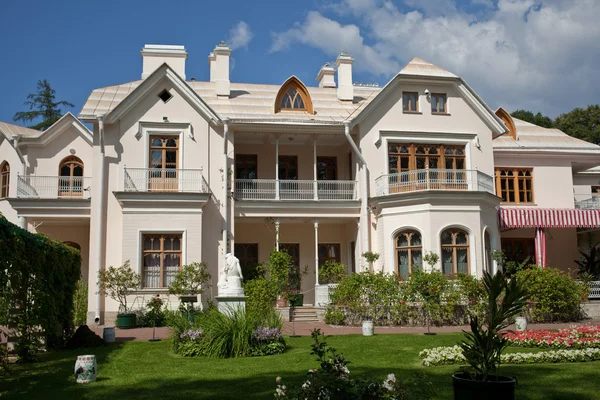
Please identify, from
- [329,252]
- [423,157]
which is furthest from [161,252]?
[423,157]

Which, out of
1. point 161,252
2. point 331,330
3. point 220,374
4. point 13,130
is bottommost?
point 220,374

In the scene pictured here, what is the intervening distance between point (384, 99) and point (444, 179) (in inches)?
163

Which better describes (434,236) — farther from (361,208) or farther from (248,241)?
(248,241)

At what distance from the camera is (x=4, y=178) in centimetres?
2506

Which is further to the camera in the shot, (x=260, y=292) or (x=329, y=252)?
(x=329, y=252)

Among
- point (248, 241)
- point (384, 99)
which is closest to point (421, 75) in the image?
point (384, 99)

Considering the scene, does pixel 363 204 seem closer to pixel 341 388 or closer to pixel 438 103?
pixel 438 103

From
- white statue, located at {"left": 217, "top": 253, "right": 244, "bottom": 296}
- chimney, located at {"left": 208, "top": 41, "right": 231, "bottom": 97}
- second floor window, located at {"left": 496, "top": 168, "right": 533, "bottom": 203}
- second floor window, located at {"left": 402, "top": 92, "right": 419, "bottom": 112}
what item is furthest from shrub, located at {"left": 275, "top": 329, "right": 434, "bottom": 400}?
second floor window, located at {"left": 496, "top": 168, "right": 533, "bottom": 203}

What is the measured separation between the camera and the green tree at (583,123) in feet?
156

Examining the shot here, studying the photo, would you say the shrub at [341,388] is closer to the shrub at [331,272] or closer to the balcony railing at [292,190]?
the shrub at [331,272]

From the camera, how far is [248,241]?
24.4m

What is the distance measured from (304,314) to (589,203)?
14323 mm

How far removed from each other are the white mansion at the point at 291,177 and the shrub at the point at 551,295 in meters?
2.55

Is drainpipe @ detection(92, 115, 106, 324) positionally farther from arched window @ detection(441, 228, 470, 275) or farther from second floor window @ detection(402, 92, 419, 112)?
arched window @ detection(441, 228, 470, 275)
